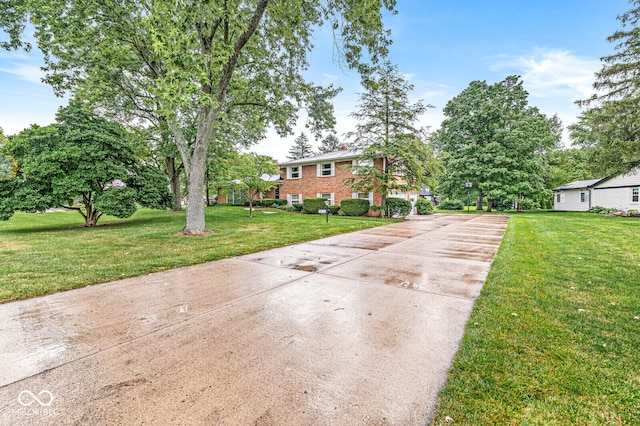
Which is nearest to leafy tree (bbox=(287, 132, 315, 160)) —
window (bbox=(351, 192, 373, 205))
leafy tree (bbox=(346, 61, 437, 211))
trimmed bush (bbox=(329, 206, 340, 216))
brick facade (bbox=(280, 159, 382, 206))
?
brick facade (bbox=(280, 159, 382, 206))

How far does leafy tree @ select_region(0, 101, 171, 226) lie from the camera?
10055mm

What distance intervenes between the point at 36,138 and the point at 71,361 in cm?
1227

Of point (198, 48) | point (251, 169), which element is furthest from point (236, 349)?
point (251, 169)

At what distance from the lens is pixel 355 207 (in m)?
19.3

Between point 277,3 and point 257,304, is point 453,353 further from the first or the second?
point 277,3

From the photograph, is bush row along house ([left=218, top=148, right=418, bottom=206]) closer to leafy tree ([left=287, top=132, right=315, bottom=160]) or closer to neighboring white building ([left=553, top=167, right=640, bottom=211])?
neighboring white building ([left=553, top=167, right=640, bottom=211])

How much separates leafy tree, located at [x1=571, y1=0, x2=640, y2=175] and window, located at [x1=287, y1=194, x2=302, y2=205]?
19.5 meters

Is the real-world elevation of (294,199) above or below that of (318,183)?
below

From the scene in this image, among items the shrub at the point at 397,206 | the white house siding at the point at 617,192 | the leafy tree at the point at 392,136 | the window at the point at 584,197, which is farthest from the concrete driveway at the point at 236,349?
the window at the point at 584,197

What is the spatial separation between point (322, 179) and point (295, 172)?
3.14m

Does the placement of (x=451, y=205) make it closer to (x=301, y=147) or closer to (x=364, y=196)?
(x=364, y=196)

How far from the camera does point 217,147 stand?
19.4 meters

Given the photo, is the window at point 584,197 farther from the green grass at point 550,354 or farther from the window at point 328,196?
the green grass at point 550,354

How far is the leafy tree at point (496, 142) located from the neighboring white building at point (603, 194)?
4.73 metres
